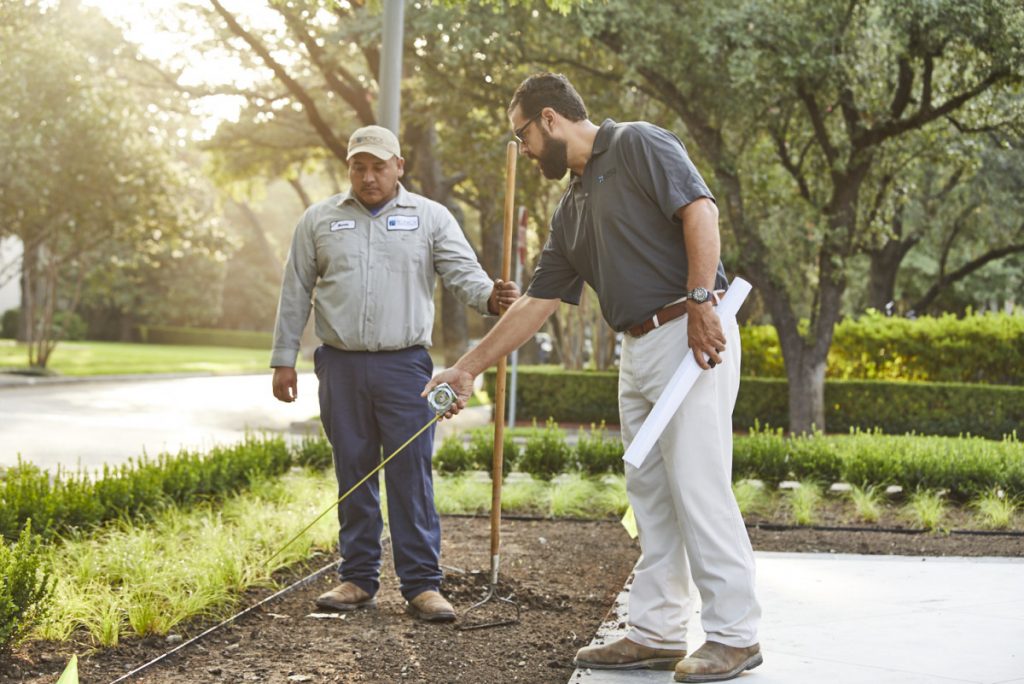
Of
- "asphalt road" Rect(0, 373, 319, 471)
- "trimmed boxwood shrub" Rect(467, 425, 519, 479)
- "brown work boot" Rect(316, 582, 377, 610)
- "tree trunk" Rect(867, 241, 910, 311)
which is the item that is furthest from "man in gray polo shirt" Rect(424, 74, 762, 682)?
"tree trunk" Rect(867, 241, 910, 311)

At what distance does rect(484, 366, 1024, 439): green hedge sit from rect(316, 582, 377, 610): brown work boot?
12.7 meters

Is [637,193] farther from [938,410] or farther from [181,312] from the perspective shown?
[181,312]

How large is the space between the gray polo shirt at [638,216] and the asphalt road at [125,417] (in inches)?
204

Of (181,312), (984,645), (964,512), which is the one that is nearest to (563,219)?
(984,645)

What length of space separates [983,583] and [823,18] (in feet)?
33.1

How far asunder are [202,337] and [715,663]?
2313 inches

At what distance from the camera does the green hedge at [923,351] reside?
19.0m

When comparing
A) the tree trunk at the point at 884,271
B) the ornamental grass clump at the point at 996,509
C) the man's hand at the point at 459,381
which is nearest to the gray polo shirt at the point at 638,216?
the man's hand at the point at 459,381

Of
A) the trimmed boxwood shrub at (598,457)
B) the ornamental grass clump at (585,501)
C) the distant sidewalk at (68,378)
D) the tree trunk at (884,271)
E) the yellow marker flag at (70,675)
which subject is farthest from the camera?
the tree trunk at (884,271)

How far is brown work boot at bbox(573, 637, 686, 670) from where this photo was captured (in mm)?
Result: 4320

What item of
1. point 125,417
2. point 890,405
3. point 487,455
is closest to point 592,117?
A: point 890,405

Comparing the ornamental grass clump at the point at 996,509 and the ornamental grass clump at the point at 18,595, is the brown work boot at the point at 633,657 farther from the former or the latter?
the ornamental grass clump at the point at 996,509

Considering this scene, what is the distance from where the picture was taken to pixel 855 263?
33375 mm

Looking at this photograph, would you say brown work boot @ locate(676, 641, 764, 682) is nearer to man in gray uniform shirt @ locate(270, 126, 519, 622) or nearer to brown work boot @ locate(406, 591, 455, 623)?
brown work boot @ locate(406, 591, 455, 623)
